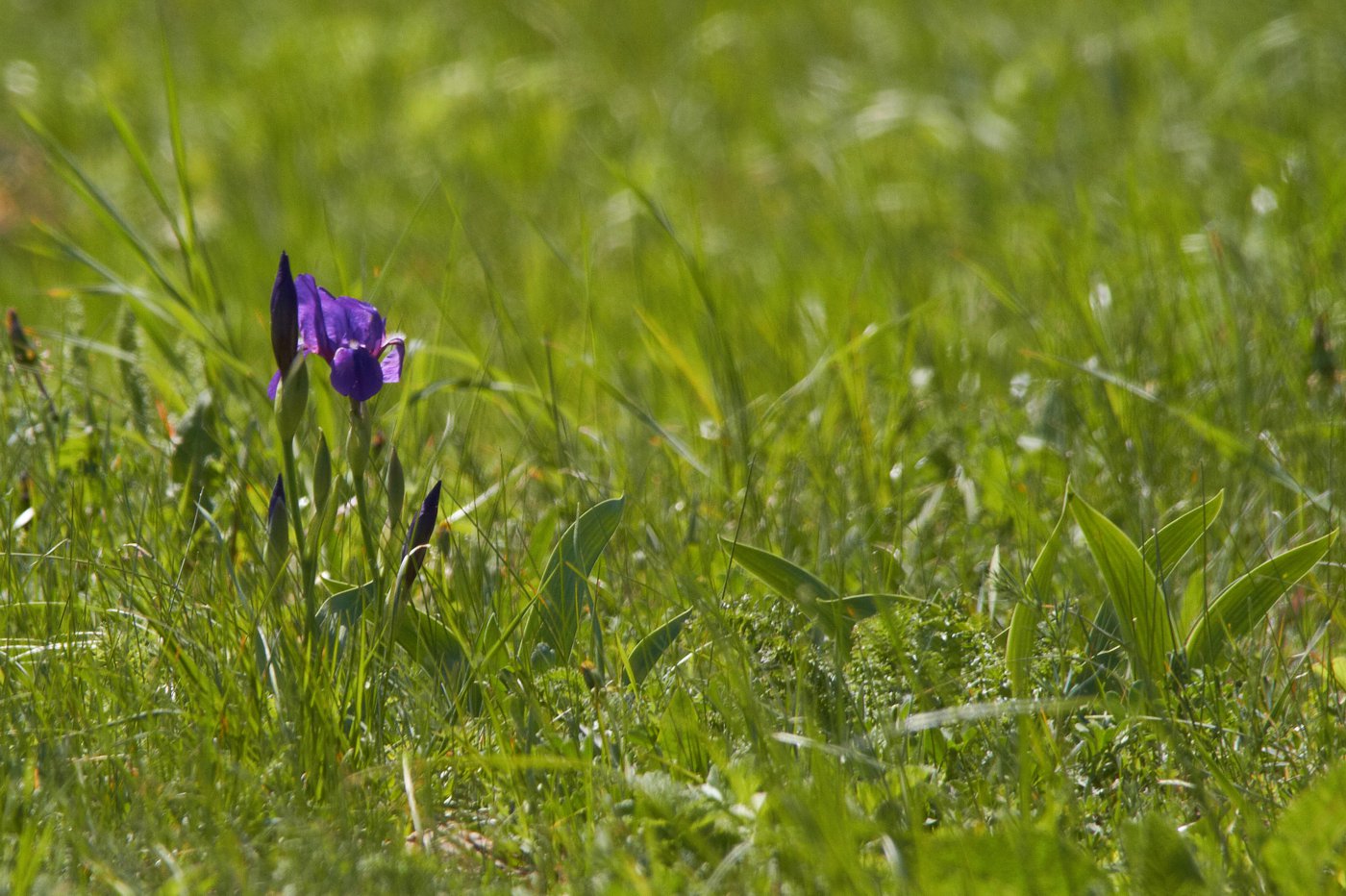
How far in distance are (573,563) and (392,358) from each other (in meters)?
0.36

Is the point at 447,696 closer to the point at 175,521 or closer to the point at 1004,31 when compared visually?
the point at 175,521

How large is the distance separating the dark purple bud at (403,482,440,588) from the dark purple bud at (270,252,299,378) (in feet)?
0.75

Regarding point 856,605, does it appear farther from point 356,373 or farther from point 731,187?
point 731,187

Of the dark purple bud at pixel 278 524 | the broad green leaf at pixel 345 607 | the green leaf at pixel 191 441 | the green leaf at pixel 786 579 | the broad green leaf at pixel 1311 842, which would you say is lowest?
the broad green leaf at pixel 1311 842

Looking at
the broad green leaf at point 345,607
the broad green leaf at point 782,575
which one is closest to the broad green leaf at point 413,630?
the broad green leaf at point 345,607

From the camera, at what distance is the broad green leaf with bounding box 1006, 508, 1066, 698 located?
150 cm

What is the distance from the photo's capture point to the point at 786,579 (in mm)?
1646

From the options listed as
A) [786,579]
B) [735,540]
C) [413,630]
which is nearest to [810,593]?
[786,579]

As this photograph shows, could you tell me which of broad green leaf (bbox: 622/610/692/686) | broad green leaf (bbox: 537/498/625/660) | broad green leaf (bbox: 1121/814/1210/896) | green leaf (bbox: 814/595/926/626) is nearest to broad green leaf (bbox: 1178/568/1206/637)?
green leaf (bbox: 814/595/926/626)

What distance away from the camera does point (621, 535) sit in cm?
196

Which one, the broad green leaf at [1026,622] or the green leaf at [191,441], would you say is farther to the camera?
the green leaf at [191,441]

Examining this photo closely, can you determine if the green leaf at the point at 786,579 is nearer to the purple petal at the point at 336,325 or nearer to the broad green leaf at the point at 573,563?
the broad green leaf at the point at 573,563

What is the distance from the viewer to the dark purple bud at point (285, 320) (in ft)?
4.86

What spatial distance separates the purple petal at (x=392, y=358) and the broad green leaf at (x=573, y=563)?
0.98 feet
